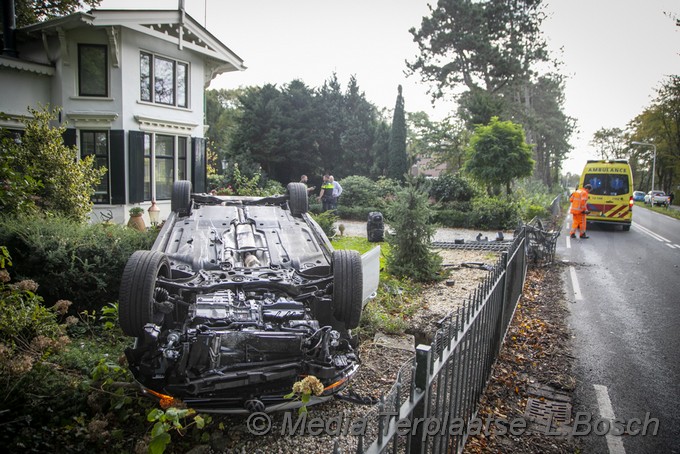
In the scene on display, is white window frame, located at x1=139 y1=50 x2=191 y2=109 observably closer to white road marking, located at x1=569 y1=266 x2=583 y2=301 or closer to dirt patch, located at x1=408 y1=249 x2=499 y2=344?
dirt patch, located at x1=408 y1=249 x2=499 y2=344

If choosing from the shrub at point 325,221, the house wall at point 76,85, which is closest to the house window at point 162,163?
the house wall at point 76,85

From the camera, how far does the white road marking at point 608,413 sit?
3.65m

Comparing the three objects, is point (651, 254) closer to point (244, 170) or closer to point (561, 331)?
point (561, 331)

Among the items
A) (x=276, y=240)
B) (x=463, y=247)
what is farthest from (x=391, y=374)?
(x=463, y=247)

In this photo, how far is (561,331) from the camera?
21.0 feet

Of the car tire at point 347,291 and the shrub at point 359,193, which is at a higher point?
the shrub at point 359,193

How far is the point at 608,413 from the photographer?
13.6 ft

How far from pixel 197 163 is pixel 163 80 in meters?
2.99

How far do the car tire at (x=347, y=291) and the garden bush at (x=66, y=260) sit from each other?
3.31m

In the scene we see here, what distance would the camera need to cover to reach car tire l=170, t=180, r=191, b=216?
20.5 feet

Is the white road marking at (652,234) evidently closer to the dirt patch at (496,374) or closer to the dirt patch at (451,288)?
the dirt patch at (451,288)

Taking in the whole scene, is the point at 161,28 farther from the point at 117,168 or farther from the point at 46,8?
the point at 46,8

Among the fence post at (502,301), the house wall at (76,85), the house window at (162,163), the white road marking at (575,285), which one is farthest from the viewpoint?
the house window at (162,163)

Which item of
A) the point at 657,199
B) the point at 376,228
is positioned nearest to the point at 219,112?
the point at 376,228
